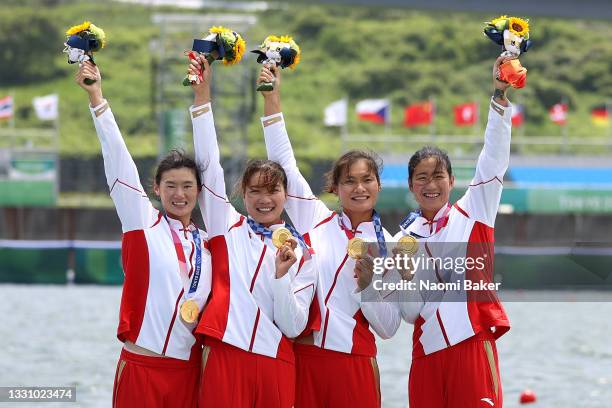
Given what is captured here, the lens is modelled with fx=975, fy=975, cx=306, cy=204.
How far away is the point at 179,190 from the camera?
11.4 ft

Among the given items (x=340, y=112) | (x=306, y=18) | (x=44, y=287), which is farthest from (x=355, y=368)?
(x=306, y=18)

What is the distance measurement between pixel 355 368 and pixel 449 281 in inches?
19.5

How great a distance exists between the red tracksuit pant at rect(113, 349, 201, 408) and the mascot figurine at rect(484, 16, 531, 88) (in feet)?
4.89

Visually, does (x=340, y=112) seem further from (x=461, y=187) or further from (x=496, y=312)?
(x=496, y=312)

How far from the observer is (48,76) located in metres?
32.0

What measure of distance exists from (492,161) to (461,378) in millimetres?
Result: 787

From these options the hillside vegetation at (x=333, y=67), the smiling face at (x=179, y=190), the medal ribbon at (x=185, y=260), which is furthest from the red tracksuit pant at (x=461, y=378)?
the hillside vegetation at (x=333, y=67)

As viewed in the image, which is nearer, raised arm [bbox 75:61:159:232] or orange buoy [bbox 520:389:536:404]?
raised arm [bbox 75:61:159:232]

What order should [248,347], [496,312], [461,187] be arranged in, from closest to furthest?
[248,347] < [496,312] < [461,187]

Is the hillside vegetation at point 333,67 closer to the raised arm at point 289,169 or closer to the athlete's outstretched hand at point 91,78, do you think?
the raised arm at point 289,169

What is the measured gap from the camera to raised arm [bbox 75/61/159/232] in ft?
11.2

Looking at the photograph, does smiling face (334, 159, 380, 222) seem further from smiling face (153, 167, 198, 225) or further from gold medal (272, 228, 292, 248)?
smiling face (153, 167, 198, 225)

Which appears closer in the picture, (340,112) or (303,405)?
(303,405)

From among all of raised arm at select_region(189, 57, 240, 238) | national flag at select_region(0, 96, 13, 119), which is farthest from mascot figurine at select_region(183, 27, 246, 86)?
national flag at select_region(0, 96, 13, 119)
